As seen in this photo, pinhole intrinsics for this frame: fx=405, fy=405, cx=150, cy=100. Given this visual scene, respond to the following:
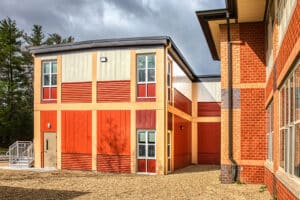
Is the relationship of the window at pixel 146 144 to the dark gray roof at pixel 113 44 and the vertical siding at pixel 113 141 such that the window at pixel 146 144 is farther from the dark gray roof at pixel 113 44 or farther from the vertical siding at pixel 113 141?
the dark gray roof at pixel 113 44

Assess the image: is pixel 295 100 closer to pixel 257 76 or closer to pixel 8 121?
pixel 257 76

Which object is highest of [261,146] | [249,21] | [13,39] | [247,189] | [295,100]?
[13,39]

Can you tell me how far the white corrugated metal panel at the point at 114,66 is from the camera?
19969 millimetres

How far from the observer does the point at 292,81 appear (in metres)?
7.07

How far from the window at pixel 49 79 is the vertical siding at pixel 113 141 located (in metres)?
3.32

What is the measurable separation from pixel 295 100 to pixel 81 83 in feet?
50.8

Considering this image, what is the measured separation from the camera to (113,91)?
20188mm

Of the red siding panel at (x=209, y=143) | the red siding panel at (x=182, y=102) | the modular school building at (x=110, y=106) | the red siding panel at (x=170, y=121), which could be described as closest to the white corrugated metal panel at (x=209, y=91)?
the red siding panel at (x=182, y=102)

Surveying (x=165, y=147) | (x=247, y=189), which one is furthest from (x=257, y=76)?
(x=165, y=147)

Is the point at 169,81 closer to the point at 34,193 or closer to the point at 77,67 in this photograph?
the point at 77,67

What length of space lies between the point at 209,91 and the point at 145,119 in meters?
9.72

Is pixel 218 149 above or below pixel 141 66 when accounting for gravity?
below

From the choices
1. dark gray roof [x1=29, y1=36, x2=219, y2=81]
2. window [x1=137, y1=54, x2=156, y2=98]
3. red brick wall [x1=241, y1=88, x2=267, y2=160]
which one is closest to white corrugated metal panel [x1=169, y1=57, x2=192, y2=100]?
dark gray roof [x1=29, y1=36, x2=219, y2=81]

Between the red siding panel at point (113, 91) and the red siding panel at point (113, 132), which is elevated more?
the red siding panel at point (113, 91)
